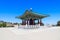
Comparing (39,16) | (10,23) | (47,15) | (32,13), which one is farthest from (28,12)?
(10,23)

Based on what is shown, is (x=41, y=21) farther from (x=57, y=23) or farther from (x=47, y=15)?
(x=57, y=23)

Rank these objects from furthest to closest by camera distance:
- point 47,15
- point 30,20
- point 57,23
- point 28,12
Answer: point 57,23 → point 30,20 → point 47,15 → point 28,12

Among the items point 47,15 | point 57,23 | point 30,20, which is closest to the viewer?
point 47,15

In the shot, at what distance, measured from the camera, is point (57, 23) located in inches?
1296

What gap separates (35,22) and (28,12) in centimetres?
583

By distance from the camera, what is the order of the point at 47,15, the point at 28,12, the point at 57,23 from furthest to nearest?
1. the point at 57,23
2. the point at 47,15
3. the point at 28,12

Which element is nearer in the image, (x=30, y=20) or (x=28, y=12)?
(x=28, y=12)

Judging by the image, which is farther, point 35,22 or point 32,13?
point 35,22

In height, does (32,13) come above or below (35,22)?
above

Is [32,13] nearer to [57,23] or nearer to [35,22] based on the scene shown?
[35,22]

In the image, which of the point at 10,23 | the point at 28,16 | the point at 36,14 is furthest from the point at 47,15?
the point at 10,23

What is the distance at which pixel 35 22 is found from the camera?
2792 cm

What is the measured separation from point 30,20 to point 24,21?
173cm

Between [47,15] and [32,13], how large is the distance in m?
3.62
